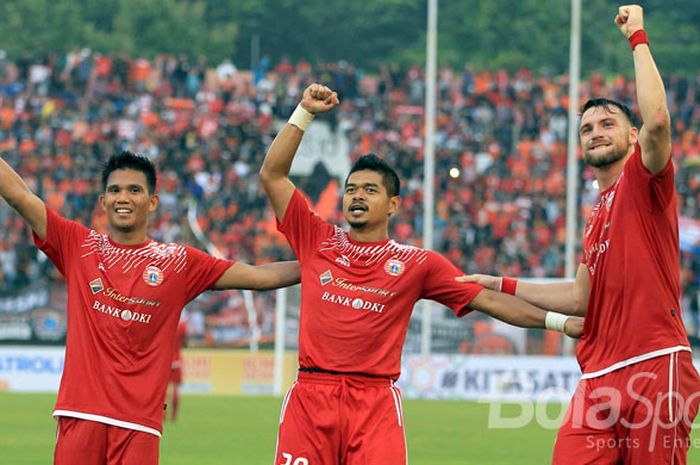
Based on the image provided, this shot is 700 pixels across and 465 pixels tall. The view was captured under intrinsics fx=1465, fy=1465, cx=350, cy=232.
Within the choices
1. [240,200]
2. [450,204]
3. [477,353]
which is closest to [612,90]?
[450,204]

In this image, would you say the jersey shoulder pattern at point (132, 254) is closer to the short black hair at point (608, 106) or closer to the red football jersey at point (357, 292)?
the red football jersey at point (357, 292)

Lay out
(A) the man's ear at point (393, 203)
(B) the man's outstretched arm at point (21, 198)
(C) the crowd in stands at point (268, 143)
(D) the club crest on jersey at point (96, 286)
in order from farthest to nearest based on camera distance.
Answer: (C) the crowd in stands at point (268, 143), (A) the man's ear at point (393, 203), (D) the club crest on jersey at point (96, 286), (B) the man's outstretched arm at point (21, 198)

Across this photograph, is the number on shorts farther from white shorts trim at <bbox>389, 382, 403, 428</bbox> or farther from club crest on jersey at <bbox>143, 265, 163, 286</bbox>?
club crest on jersey at <bbox>143, 265, 163, 286</bbox>

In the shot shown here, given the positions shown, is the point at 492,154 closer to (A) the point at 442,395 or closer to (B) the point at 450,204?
(B) the point at 450,204

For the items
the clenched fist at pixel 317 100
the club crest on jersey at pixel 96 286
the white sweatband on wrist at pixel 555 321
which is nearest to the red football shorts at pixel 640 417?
the white sweatband on wrist at pixel 555 321

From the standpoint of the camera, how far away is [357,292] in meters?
8.99

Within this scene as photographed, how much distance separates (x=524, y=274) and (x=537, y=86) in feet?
31.1

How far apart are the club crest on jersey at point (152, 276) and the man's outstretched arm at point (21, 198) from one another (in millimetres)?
670

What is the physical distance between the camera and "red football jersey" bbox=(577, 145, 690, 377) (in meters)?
8.05

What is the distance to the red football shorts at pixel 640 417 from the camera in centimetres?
800

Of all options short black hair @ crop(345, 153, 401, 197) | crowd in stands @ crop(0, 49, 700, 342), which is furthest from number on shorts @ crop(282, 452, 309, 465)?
crowd in stands @ crop(0, 49, 700, 342)

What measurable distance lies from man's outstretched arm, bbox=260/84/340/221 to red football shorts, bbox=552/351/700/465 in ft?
7.87

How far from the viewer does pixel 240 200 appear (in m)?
36.5

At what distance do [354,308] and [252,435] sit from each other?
40.1 ft
